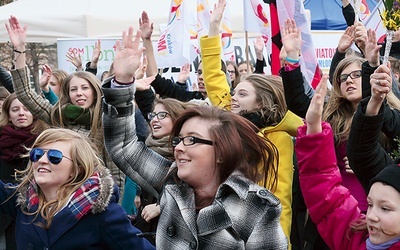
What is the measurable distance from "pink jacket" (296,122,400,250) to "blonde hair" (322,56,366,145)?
159 cm

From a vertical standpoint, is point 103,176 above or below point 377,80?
below

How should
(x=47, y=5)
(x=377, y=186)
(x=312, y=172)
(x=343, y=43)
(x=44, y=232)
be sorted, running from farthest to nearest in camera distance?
(x=47, y=5) → (x=343, y=43) → (x=44, y=232) → (x=312, y=172) → (x=377, y=186)

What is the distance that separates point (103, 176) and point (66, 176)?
0.18 metres

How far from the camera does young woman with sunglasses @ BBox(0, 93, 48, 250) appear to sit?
21.0 feet

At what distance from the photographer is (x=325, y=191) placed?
345 cm

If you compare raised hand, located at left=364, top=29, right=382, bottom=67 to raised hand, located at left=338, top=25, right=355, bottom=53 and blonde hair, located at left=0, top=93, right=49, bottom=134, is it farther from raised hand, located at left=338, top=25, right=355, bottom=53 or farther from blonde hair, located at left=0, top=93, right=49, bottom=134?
blonde hair, located at left=0, top=93, right=49, bottom=134

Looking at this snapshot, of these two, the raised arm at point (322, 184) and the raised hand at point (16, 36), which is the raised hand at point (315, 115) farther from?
the raised hand at point (16, 36)

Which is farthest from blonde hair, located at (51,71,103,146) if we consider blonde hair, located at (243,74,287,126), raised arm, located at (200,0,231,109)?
blonde hair, located at (243,74,287,126)

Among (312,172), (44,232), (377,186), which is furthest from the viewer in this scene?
(44,232)

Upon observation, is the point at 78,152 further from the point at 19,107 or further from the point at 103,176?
the point at 19,107

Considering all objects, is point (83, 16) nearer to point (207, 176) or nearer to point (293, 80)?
point (293, 80)

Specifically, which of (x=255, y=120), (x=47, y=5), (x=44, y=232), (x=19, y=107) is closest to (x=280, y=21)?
(x=255, y=120)

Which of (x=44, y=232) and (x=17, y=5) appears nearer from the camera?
(x=44, y=232)

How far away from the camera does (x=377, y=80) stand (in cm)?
342
